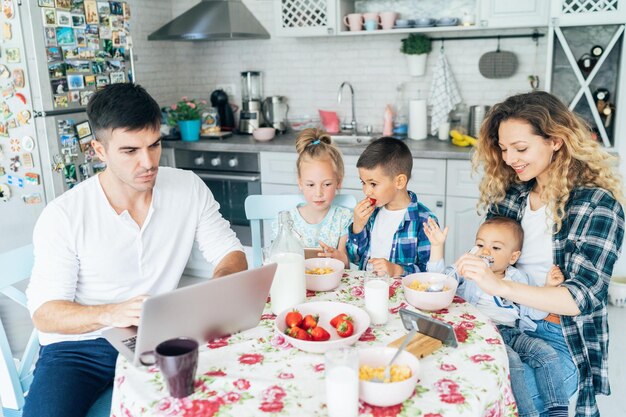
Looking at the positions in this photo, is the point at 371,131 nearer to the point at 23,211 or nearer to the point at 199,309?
the point at 23,211

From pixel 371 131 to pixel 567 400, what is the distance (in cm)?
275

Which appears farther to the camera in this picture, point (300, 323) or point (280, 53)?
point (280, 53)

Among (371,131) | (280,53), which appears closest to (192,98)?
(280,53)

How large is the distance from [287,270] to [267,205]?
904 millimetres

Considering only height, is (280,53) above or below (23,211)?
above

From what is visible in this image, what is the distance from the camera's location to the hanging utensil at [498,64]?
12.3ft

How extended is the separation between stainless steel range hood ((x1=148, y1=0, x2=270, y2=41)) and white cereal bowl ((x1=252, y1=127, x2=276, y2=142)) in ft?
2.04

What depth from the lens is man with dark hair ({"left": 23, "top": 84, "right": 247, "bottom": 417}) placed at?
1628 mm

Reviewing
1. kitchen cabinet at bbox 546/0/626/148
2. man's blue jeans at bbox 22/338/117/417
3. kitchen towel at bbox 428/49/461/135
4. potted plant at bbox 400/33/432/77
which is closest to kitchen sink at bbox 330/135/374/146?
kitchen towel at bbox 428/49/461/135

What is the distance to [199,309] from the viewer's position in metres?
1.32

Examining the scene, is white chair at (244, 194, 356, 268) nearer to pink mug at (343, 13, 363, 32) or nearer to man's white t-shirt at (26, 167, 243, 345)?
man's white t-shirt at (26, 167, 243, 345)

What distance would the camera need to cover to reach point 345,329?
1.41m

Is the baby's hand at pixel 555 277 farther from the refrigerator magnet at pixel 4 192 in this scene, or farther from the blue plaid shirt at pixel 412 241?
the refrigerator magnet at pixel 4 192

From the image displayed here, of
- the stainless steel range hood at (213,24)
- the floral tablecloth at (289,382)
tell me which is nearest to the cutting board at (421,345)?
the floral tablecloth at (289,382)
